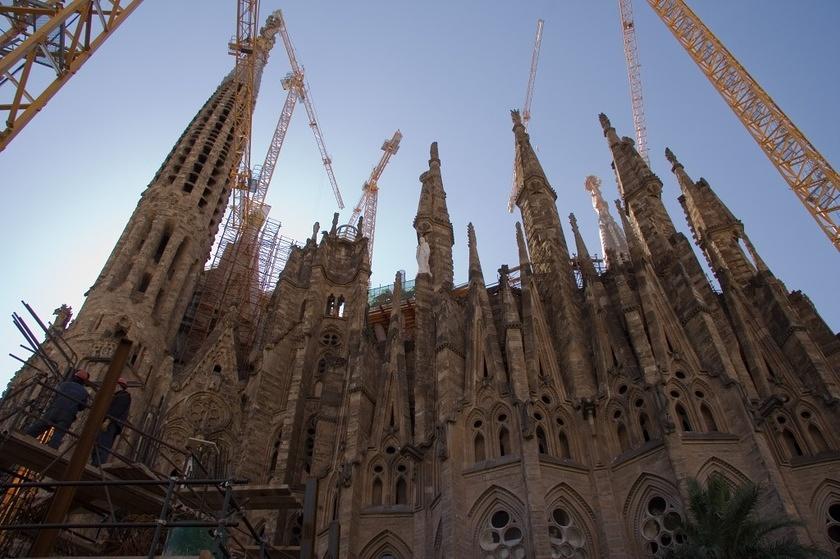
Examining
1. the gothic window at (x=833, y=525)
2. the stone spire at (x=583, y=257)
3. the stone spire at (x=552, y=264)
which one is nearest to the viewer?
the gothic window at (x=833, y=525)

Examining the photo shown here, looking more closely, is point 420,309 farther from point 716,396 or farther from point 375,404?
point 716,396

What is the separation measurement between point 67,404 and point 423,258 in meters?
16.9

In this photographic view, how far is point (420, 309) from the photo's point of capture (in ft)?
84.1

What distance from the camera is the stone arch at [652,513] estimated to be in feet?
52.2

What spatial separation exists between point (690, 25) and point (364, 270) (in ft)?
93.5

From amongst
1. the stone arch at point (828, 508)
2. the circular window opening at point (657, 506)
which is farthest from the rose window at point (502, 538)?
the stone arch at point (828, 508)

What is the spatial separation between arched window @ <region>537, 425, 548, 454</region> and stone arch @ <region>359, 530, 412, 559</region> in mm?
4474

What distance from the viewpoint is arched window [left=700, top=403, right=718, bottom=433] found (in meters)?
17.5

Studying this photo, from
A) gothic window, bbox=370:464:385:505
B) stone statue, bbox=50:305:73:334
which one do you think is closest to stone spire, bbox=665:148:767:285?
gothic window, bbox=370:464:385:505

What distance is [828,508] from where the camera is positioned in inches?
642

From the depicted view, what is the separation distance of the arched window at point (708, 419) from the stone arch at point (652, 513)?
→ 2.01 meters

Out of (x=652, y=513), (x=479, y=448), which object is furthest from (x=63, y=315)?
(x=652, y=513)

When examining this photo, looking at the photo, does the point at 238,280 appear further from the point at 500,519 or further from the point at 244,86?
the point at 500,519

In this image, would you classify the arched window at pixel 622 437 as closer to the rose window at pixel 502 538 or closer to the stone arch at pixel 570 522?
the stone arch at pixel 570 522
